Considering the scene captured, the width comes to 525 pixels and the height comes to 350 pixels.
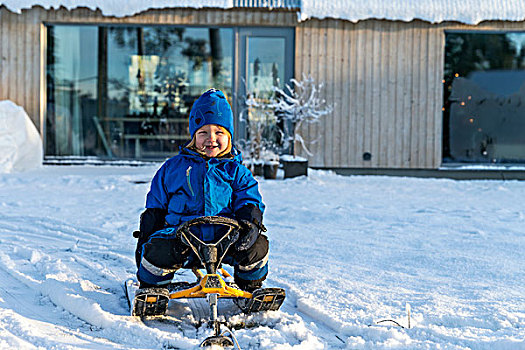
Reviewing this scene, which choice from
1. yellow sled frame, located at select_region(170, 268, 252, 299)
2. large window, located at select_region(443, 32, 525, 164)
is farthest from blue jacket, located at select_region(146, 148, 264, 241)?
large window, located at select_region(443, 32, 525, 164)

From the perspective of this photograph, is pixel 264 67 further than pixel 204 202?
Yes

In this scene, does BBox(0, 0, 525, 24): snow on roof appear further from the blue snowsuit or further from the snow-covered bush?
the blue snowsuit

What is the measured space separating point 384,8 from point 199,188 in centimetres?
830

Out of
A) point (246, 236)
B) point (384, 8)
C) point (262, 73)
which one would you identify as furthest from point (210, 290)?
point (384, 8)

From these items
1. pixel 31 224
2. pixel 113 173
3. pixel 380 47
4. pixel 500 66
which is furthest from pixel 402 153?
pixel 31 224

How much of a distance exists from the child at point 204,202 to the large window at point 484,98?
872 cm

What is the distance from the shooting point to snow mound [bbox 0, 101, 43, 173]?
31.9 feet

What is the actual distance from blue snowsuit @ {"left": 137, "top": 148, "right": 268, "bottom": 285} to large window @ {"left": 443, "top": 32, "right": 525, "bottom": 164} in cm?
872

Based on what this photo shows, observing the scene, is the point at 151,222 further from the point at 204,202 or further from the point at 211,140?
the point at 211,140

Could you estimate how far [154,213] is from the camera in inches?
121

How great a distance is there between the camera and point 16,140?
9883mm

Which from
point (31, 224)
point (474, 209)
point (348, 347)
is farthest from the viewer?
point (474, 209)

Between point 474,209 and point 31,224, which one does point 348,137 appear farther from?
point 31,224

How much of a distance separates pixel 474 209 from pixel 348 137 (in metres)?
4.19
